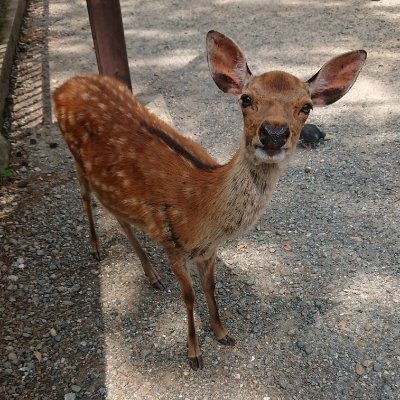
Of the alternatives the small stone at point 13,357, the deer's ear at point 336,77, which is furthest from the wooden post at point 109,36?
the small stone at point 13,357

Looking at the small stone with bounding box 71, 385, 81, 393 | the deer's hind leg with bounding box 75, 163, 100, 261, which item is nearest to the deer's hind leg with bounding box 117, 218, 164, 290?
the deer's hind leg with bounding box 75, 163, 100, 261

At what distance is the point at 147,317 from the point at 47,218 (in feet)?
4.13

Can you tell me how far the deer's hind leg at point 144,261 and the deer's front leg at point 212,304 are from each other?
0.49 metres

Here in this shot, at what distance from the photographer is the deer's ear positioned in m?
2.42

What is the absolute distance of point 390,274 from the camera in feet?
11.1

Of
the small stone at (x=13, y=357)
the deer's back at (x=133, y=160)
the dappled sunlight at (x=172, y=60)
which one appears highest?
the deer's back at (x=133, y=160)

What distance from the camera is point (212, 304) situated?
302 cm

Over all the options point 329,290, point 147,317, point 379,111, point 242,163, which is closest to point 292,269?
point 329,290

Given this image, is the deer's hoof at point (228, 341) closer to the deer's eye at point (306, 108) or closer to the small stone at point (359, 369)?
the small stone at point (359, 369)

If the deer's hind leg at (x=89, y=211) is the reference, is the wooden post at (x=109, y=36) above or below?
above

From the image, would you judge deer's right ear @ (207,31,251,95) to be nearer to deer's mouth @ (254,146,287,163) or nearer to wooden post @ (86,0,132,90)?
deer's mouth @ (254,146,287,163)

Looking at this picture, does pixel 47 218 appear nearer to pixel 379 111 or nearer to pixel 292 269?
pixel 292 269

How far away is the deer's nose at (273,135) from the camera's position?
6.86 feet

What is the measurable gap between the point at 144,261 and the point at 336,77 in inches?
70.0
